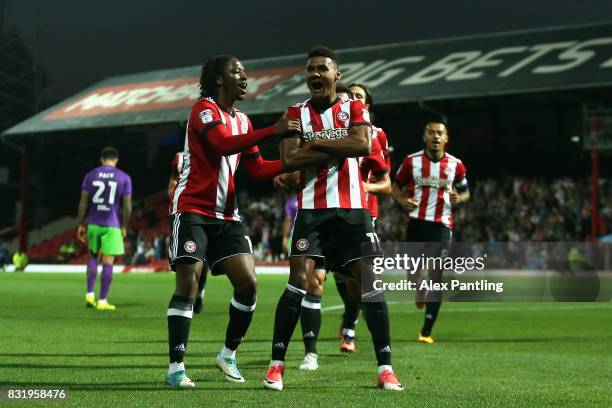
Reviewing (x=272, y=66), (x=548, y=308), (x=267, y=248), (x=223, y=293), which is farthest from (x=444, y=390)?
(x=272, y=66)

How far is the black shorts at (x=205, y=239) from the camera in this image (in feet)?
19.3

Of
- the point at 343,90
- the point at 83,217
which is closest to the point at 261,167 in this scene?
the point at 343,90

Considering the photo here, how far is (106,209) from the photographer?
1319 centimetres

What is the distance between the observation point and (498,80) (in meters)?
30.8

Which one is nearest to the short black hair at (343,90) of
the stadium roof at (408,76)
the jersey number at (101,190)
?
the jersey number at (101,190)

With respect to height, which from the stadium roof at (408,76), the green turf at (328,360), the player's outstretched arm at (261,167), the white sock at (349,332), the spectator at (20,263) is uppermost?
the stadium roof at (408,76)

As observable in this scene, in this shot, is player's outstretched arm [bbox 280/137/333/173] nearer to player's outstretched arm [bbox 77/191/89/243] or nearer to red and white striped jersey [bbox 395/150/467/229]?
red and white striped jersey [bbox 395/150/467/229]

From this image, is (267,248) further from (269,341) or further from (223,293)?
(269,341)

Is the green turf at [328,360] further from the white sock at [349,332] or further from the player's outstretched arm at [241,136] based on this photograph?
the player's outstretched arm at [241,136]

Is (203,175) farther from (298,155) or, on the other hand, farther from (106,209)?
(106,209)

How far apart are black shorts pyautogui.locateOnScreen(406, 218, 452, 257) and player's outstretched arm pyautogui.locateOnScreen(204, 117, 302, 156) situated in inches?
167

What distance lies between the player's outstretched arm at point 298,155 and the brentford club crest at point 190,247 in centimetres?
77

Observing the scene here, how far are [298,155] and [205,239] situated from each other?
0.82 meters

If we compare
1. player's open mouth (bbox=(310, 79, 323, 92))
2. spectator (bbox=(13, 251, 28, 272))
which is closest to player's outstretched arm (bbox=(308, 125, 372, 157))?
player's open mouth (bbox=(310, 79, 323, 92))
